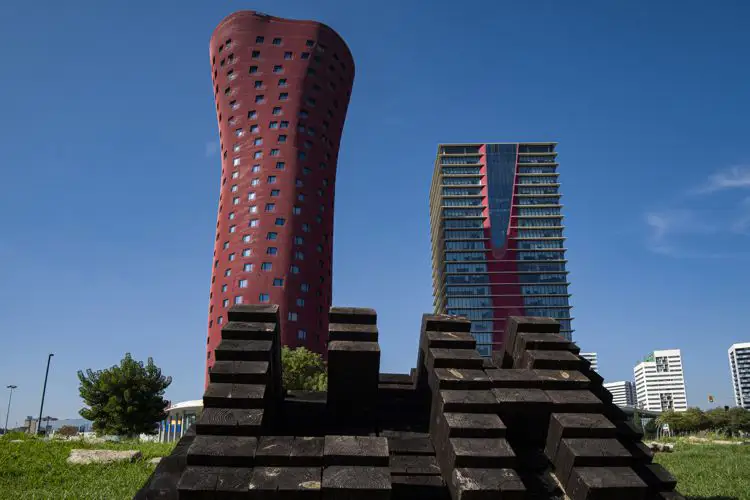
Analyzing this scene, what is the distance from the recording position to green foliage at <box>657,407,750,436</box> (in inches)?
3533

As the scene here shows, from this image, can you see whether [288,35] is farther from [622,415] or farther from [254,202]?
[622,415]

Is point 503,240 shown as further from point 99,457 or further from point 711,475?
point 99,457

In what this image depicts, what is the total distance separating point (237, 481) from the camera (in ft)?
12.4

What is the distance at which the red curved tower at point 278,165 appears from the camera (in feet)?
287

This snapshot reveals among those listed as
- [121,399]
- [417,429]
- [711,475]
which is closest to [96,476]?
[417,429]

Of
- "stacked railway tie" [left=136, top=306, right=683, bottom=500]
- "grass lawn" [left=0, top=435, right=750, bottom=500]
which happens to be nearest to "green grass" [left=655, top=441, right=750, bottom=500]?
"grass lawn" [left=0, top=435, right=750, bottom=500]

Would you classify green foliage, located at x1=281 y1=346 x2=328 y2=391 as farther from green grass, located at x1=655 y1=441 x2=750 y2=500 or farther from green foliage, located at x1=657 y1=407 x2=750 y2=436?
green foliage, located at x1=657 y1=407 x2=750 y2=436

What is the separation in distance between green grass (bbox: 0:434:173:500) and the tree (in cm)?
2605

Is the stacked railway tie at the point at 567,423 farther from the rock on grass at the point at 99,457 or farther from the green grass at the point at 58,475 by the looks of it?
the rock on grass at the point at 99,457

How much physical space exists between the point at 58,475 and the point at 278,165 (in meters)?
83.5

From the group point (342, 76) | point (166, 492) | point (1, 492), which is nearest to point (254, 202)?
point (342, 76)

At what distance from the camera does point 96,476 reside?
11242 millimetres

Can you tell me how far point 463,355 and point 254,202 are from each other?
88.6 meters

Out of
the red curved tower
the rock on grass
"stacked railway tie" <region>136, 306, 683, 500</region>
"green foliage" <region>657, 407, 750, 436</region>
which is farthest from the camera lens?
"green foliage" <region>657, 407, 750, 436</region>
